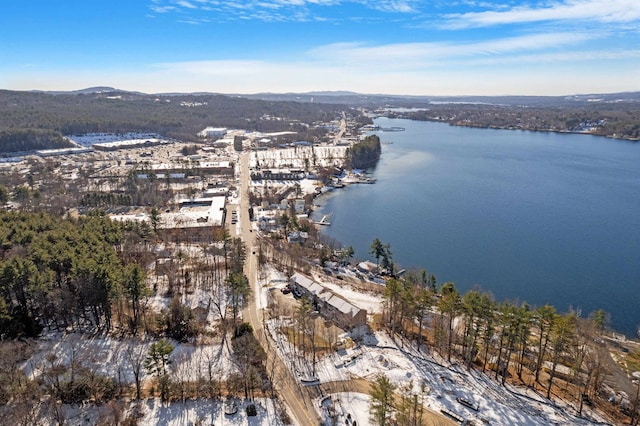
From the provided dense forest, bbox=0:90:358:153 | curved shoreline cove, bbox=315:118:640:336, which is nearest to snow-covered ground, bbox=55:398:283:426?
curved shoreline cove, bbox=315:118:640:336

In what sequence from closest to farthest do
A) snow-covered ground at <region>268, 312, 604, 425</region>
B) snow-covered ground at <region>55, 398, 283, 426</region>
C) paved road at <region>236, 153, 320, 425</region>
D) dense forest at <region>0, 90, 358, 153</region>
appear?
snow-covered ground at <region>55, 398, 283, 426</region> → paved road at <region>236, 153, 320, 425</region> → snow-covered ground at <region>268, 312, 604, 425</region> → dense forest at <region>0, 90, 358, 153</region>

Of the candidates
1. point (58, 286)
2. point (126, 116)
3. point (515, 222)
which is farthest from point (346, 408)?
point (126, 116)

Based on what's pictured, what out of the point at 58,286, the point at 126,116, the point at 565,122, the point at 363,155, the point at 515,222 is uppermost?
the point at 126,116

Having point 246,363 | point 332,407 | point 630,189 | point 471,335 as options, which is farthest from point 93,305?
point 630,189

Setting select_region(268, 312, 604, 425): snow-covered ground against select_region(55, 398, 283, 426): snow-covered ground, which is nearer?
select_region(55, 398, 283, 426): snow-covered ground

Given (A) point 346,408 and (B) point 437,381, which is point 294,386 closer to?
(A) point 346,408

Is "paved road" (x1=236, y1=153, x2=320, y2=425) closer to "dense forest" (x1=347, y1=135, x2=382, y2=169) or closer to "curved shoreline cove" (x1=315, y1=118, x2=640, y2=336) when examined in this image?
"curved shoreline cove" (x1=315, y1=118, x2=640, y2=336)

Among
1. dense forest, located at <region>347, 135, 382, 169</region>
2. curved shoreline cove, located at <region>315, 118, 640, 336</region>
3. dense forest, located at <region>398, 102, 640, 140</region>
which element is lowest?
curved shoreline cove, located at <region>315, 118, 640, 336</region>
